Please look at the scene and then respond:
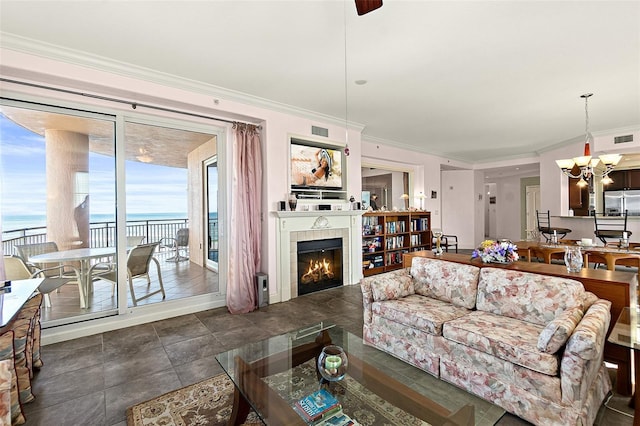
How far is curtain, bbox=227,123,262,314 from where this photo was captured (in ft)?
13.2

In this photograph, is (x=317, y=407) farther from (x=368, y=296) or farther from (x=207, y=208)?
(x=207, y=208)

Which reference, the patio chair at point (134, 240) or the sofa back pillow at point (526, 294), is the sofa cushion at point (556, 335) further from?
the patio chair at point (134, 240)

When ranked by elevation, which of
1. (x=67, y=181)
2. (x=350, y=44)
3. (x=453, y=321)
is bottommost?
(x=453, y=321)

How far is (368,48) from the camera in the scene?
292cm

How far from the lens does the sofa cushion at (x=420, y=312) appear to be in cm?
241

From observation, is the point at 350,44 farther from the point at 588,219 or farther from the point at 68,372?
the point at 588,219

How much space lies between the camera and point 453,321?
2359 millimetres

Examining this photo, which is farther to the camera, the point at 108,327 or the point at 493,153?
the point at 493,153

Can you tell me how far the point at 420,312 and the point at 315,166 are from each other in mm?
3051

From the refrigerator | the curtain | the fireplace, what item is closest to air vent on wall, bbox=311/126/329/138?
the curtain

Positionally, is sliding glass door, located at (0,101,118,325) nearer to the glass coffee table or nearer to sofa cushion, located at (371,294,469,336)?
the glass coffee table

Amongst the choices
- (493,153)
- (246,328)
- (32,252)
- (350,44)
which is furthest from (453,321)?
(493,153)

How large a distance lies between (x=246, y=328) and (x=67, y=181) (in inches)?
103

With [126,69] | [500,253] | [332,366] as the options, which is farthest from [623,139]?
[126,69]
